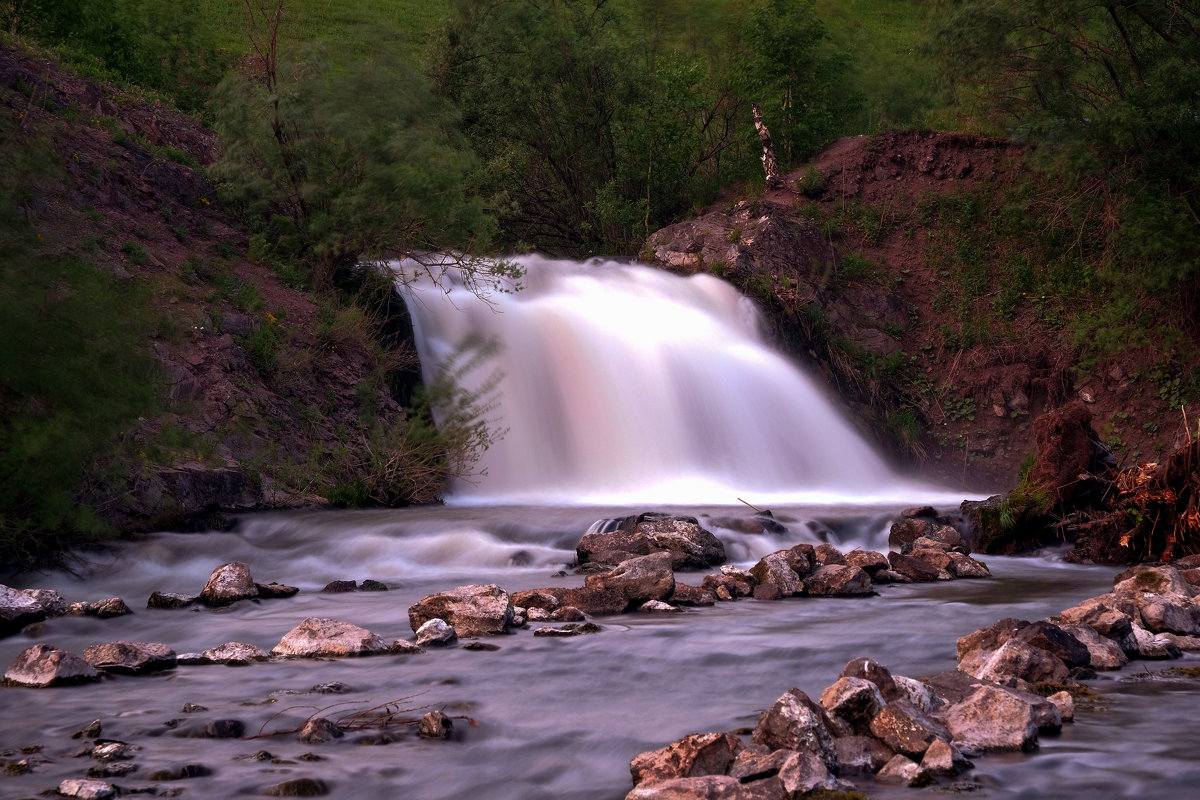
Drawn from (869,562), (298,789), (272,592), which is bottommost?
(298,789)

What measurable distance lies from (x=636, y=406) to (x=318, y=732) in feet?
47.5

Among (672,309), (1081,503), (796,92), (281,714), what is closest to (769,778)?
(281,714)

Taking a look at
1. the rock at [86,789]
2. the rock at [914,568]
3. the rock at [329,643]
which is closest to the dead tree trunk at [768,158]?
the rock at [914,568]

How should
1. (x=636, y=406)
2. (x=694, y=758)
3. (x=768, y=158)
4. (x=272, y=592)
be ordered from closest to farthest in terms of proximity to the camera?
(x=694, y=758), (x=272, y=592), (x=636, y=406), (x=768, y=158)

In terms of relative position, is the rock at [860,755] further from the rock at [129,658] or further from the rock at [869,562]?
the rock at [869,562]

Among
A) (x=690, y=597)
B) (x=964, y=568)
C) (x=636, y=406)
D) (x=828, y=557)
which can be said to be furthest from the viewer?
(x=636, y=406)

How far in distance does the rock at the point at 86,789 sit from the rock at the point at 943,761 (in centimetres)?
333

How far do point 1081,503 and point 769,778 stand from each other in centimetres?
986

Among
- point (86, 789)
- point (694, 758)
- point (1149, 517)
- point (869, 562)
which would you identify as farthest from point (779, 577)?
point (86, 789)

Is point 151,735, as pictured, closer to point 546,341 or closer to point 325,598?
point 325,598

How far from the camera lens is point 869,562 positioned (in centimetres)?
1005

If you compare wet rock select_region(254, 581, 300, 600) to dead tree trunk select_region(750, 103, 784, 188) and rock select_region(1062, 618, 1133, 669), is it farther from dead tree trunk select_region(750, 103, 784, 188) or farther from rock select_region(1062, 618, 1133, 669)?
dead tree trunk select_region(750, 103, 784, 188)

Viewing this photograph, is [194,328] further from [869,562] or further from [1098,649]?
[1098,649]

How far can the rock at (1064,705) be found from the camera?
16.6 feet
